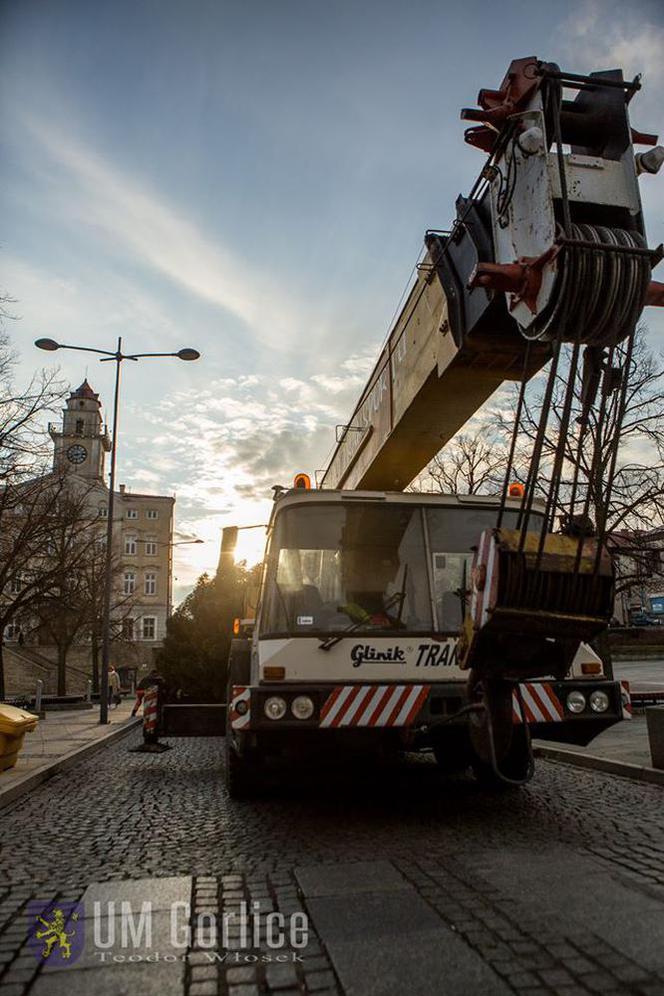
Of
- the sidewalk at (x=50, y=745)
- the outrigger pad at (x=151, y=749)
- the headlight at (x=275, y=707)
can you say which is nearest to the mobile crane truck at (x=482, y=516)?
the headlight at (x=275, y=707)

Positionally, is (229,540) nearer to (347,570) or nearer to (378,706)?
(347,570)

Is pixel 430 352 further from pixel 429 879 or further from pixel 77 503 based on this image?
pixel 77 503

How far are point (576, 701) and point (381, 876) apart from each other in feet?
7.20

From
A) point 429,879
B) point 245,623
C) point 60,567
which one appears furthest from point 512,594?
point 60,567

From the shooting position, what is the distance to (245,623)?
23.2ft

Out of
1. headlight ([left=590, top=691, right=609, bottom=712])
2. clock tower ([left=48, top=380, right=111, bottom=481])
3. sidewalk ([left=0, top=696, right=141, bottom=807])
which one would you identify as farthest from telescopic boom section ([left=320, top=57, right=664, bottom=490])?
clock tower ([left=48, top=380, right=111, bottom=481])

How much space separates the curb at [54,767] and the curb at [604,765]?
613 cm

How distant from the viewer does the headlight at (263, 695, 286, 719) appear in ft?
16.9

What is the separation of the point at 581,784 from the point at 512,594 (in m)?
5.19

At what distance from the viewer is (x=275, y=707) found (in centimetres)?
517

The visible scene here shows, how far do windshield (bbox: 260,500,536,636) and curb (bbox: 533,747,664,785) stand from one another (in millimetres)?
3145

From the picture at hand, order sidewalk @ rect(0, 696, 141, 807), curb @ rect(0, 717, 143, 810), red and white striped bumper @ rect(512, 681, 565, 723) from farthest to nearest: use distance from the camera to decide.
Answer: sidewalk @ rect(0, 696, 141, 807)
curb @ rect(0, 717, 143, 810)
red and white striped bumper @ rect(512, 681, 565, 723)

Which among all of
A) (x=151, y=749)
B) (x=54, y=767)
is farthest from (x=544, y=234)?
(x=151, y=749)

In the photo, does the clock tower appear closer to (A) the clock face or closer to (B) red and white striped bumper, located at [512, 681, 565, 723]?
(A) the clock face
